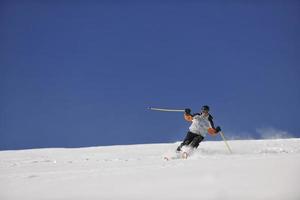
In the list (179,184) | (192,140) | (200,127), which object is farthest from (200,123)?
(179,184)

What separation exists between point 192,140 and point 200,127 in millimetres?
394

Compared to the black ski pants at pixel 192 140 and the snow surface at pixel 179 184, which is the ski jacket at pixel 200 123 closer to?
the black ski pants at pixel 192 140

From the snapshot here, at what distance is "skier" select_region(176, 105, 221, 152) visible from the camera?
36.8ft

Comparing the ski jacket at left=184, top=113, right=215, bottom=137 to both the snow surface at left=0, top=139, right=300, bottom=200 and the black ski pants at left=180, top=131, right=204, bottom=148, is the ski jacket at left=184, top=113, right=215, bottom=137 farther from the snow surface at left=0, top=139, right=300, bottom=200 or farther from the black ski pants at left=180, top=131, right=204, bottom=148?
the snow surface at left=0, top=139, right=300, bottom=200

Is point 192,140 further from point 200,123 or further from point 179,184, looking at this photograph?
point 179,184

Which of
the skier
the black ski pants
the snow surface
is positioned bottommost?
the snow surface

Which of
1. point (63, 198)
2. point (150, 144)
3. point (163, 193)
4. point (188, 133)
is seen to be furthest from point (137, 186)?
point (150, 144)

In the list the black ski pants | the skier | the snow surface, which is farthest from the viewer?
the skier

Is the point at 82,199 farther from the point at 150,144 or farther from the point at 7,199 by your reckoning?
the point at 150,144

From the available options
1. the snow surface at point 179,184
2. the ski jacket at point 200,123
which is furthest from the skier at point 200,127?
the snow surface at point 179,184

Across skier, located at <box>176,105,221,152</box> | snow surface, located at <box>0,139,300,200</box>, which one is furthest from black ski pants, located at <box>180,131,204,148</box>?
snow surface, located at <box>0,139,300,200</box>

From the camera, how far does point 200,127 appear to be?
11266mm

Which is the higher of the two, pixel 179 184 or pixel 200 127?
pixel 200 127

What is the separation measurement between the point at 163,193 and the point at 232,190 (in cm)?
66
